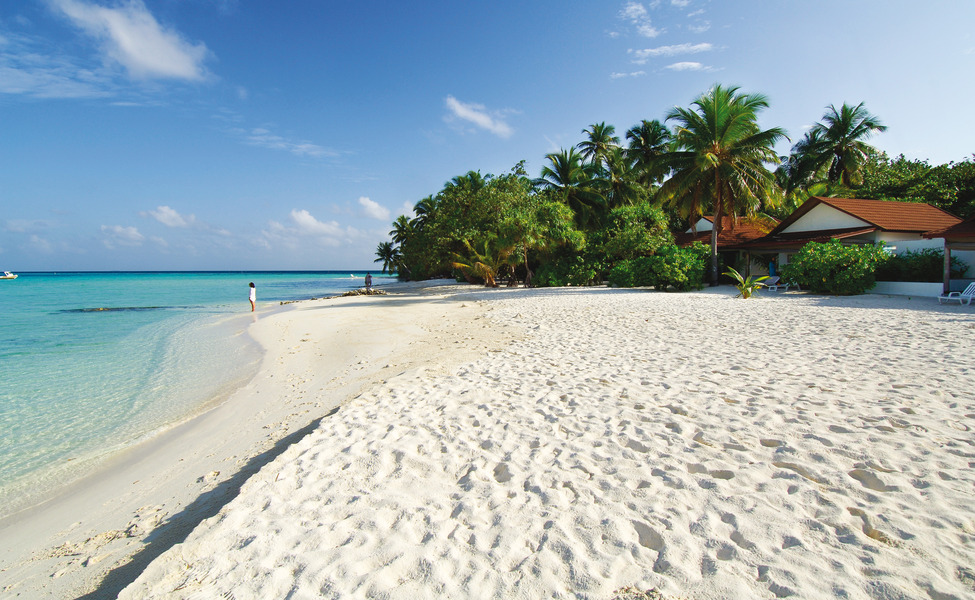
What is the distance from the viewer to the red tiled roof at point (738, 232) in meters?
25.0

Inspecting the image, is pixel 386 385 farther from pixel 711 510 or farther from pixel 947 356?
pixel 947 356

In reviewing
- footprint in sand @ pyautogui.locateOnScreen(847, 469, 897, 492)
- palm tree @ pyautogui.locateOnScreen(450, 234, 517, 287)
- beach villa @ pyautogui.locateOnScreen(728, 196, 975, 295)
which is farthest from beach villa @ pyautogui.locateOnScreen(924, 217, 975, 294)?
palm tree @ pyautogui.locateOnScreen(450, 234, 517, 287)

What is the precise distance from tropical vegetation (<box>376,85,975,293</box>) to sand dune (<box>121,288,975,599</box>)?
47.4 ft

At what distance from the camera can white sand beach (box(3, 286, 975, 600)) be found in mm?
2229

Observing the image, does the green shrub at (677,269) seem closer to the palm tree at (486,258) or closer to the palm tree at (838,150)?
the palm tree at (486,258)

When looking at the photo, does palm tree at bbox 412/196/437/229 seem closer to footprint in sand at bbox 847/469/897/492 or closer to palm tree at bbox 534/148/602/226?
palm tree at bbox 534/148/602/226

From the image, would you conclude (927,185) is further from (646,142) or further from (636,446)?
(636,446)

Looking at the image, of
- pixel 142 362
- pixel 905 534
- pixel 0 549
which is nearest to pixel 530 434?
pixel 905 534

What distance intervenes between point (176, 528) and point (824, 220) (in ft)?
84.9

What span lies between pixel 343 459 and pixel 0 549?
2.65m

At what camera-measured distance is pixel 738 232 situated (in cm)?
2605

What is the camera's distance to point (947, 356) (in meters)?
5.95

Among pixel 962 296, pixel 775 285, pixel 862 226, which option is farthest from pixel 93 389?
pixel 862 226

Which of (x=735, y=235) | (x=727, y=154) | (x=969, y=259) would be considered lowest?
(x=969, y=259)
